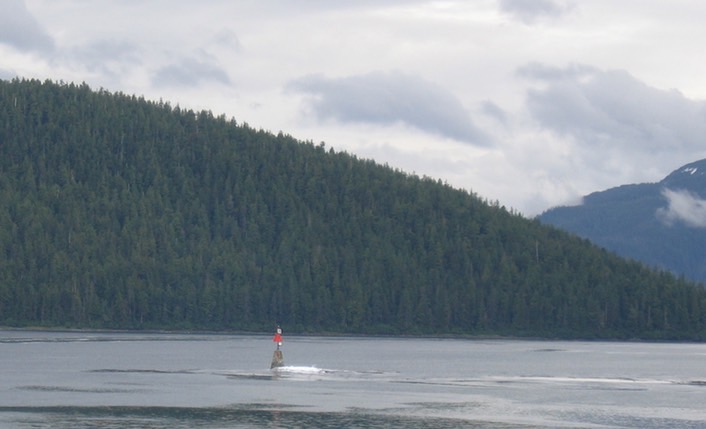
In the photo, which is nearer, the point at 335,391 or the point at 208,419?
the point at 208,419

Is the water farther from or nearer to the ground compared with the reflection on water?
farther from the ground

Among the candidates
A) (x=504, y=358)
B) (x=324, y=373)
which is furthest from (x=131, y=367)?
(x=504, y=358)

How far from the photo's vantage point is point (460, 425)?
74250 mm

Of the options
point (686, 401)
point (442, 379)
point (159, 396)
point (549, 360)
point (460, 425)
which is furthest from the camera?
point (549, 360)

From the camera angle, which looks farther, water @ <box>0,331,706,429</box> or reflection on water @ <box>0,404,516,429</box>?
water @ <box>0,331,706,429</box>

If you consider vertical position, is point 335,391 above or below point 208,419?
above

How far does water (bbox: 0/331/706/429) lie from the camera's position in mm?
76250

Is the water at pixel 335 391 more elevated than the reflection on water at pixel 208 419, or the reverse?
the water at pixel 335 391

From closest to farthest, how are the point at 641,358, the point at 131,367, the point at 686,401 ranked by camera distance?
the point at 686,401 → the point at 131,367 → the point at 641,358

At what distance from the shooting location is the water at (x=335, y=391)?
76.2 m

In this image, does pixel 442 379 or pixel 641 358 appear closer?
pixel 442 379

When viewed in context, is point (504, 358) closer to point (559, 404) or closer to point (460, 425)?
point (559, 404)

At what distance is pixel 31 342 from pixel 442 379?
85.2 meters

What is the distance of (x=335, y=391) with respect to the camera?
95062 mm
